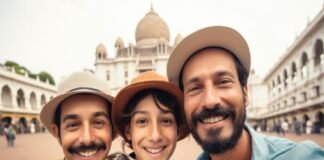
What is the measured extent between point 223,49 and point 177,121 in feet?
2.52

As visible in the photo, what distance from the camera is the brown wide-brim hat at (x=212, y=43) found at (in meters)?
2.28

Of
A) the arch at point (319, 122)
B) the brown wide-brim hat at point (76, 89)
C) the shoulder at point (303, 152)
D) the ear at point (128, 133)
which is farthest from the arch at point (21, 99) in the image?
the shoulder at point (303, 152)

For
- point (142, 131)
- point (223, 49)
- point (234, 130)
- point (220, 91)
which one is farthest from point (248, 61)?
point (142, 131)

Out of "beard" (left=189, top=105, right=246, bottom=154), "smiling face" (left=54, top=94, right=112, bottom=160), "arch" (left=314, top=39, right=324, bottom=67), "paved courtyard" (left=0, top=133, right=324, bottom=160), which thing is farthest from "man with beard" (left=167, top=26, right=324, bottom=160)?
"arch" (left=314, top=39, right=324, bottom=67)

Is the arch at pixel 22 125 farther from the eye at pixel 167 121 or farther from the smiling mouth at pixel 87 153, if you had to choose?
the eye at pixel 167 121

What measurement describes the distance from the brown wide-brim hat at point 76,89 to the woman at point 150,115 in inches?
5.8

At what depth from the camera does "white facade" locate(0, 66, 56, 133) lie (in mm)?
31778

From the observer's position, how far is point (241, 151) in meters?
2.16

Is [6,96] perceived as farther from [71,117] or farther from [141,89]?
[141,89]

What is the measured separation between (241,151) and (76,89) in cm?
138

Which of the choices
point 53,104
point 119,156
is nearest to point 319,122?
point 119,156

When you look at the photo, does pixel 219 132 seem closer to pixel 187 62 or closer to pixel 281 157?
pixel 281 157

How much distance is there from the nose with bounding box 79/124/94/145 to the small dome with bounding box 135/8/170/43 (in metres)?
60.6

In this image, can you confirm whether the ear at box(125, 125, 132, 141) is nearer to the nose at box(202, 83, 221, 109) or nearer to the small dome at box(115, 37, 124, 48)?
the nose at box(202, 83, 221, 109)
